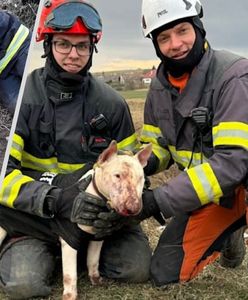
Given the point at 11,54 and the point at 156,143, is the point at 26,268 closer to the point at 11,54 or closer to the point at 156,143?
the point at 156,143

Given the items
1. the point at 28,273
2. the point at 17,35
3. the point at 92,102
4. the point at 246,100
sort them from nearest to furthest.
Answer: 1. the point at 17,35
2. the point at 246,100
3. the point at 28,273
4. the point at 92,102

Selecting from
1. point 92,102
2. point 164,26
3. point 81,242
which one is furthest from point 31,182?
point 164,26

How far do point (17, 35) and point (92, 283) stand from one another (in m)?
2.09

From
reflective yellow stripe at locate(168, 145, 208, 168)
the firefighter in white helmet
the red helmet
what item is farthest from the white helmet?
reflective yellow stripe at locate(168, 145, 208, 168)

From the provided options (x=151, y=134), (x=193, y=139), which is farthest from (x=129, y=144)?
(x=193, y=139)

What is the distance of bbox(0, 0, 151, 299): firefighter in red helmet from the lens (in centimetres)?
356

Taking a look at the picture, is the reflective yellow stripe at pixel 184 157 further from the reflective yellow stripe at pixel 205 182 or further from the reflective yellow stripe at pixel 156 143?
the reflective yellow stripe at pixel 205 182

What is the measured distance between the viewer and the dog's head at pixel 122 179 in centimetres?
293

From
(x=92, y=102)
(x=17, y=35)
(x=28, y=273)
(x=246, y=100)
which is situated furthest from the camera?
(x=92, y=102)

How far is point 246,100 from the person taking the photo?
135 inches

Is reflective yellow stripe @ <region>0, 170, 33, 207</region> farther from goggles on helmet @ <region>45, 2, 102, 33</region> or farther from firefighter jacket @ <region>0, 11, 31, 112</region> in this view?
firefighter jacket @ <region>0, 11, 31, 112</region>

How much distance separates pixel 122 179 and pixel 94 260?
959mm

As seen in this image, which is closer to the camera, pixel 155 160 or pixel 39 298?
pixel 39 298

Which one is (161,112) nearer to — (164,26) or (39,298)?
(164,26)
